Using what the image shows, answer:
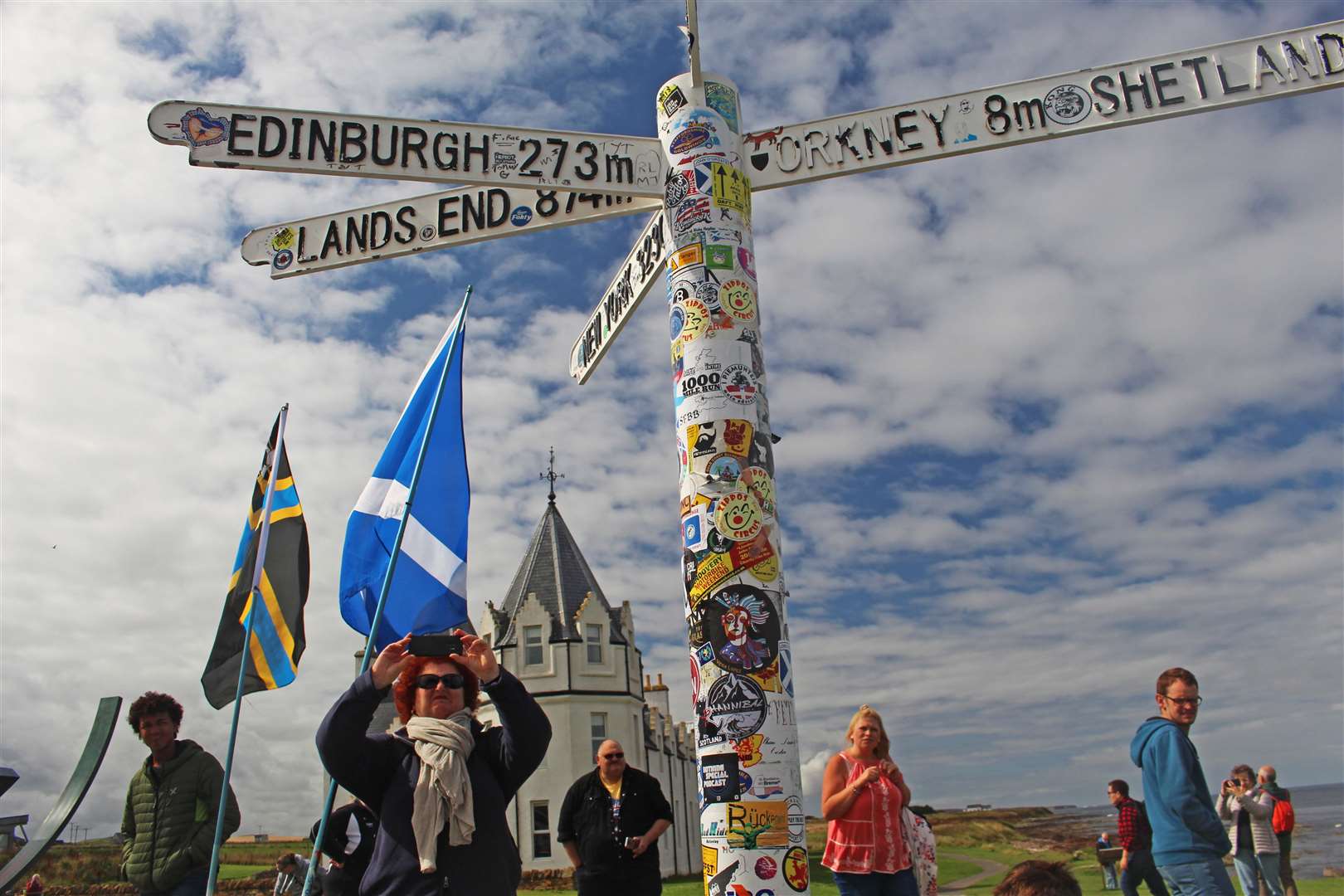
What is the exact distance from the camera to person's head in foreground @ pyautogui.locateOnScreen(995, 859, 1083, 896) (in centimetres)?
238

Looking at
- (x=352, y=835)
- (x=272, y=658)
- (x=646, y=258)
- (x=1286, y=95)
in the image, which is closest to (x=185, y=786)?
(x=272, y=658)

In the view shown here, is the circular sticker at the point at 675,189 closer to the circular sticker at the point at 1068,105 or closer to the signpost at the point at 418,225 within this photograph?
the signpost at the point at 418,225

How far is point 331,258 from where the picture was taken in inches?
267

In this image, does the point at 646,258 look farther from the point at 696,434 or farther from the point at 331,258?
the point at 331,258

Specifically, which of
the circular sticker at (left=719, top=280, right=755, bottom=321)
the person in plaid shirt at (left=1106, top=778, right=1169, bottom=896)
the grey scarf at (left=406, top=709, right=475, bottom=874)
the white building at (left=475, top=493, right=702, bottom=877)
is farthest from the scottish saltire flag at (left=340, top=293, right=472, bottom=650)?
the white building at (left=475, top=493, right=702, bottom=877)

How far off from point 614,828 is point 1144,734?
3.73 m

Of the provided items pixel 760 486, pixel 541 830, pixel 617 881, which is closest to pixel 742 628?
pixel 760 486

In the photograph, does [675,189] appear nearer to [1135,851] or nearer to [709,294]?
[709,294]

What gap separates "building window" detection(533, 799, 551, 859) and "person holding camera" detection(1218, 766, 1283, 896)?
2361 cm

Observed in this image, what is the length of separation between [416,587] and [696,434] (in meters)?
1.78

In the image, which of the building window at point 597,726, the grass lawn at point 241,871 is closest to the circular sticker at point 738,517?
the grass lawn at point 241,871

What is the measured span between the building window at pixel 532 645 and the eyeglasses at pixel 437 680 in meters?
32.2

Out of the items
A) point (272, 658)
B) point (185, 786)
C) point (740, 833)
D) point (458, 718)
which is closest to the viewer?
point (458, 718)

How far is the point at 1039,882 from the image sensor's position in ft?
7.89
